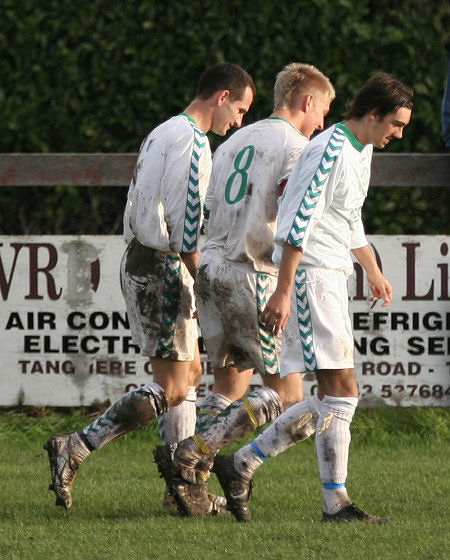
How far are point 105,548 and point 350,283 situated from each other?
129 inches

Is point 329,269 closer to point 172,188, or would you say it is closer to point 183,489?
point 172,188

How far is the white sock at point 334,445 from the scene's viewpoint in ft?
19.2

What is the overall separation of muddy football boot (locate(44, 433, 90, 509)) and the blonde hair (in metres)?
1.75

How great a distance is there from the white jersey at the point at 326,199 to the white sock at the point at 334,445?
1.83 feet

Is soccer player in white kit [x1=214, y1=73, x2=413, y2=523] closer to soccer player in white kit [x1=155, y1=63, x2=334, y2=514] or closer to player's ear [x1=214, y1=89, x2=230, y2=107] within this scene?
soccer player in white kit [x1=155, y1=63, x2=334, y2=514]

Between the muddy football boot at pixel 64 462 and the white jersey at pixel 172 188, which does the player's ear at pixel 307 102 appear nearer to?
the white jersey at pixel 172 188

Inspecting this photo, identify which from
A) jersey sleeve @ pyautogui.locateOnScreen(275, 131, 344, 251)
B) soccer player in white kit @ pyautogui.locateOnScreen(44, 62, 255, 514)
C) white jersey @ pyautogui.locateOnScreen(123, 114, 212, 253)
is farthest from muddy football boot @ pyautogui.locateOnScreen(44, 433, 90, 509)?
jersey sleeve @ pyautogui.locateOnScreen(275, 131, 344, 251)

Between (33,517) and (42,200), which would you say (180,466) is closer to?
(33,517)

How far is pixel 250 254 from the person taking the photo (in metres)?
6.18

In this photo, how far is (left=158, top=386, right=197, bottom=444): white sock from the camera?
6664 mm

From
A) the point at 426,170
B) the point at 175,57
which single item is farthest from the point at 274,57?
the point at 426,170

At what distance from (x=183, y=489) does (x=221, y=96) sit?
1766 mm

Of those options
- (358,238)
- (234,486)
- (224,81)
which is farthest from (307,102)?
(234,486)

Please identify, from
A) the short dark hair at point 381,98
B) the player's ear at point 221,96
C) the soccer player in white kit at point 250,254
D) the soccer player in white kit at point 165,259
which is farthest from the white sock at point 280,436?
the player's ear at point 221,96
